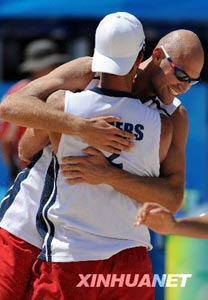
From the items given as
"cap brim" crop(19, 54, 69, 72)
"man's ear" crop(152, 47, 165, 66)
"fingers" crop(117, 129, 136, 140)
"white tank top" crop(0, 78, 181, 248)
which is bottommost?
"cap brim" crop(19, 54, 69, 72)

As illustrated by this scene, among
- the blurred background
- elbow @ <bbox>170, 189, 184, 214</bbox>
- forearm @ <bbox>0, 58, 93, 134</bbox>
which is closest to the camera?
forearm @ <bbox>0, 58, 93, 134</bbox>

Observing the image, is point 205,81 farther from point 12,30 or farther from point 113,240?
point 113,240

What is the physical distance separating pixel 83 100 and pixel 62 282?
0.66 m

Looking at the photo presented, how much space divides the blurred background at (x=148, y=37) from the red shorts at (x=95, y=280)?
163cm

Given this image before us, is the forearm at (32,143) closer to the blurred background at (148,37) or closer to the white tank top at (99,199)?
the white tank top at (99,199)

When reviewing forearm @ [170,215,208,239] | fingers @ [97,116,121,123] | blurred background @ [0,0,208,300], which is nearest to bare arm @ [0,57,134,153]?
fingers @ [97,116,121,123]

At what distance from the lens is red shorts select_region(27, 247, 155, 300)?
130 inches

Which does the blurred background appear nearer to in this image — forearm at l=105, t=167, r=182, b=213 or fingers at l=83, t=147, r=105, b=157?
forearm at l=105, t=167, r=182, b=213

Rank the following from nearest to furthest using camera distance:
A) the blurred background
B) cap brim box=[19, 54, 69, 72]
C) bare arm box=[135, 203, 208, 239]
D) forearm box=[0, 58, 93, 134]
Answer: bare arm box=[135, 203, 208, 239]
forearm box=[0, 58, 93, 134]
the blurred background
cap brim box=[19, 54, 69, 72]

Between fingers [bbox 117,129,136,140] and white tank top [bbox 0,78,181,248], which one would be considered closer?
fingers [bbox 117,129,136,140]

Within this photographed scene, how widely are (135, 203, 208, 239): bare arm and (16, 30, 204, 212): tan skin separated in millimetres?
416

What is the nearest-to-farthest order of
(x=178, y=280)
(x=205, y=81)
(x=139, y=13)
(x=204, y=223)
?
(x=204, y=223), (x=178, y=280), (x=139, y=13), (x=205, y=81)

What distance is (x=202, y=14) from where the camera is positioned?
728cm

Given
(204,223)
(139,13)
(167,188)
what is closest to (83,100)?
(167,188)
